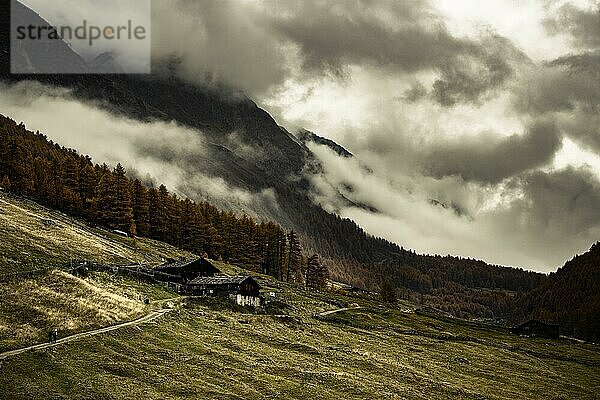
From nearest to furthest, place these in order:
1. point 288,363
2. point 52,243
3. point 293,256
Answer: point 288,363, point 52,243, point 293,256

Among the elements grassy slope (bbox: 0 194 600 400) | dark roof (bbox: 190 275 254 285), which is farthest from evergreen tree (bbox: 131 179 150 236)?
dark roof (bbox: 190 275 254 285)

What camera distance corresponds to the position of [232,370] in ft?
180

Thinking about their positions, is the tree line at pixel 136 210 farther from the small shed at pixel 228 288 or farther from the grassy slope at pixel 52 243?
the small shed at pixel 228 288

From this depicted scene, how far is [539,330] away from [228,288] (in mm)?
97358

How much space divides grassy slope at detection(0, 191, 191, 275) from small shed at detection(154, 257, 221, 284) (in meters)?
8.71

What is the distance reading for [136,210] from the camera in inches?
5468

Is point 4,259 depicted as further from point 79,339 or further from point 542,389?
point 542,389

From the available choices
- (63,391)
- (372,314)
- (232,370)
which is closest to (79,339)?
(63,391)

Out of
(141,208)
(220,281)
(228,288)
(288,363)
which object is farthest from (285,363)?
(141,208)

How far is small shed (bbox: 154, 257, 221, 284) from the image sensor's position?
3697 inches

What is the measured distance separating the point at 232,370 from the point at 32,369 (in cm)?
1943

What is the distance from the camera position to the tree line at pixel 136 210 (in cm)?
12588

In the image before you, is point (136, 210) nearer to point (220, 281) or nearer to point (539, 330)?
point (220, 281)

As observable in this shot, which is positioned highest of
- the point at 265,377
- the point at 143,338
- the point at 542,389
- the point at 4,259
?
the point at 4,259
